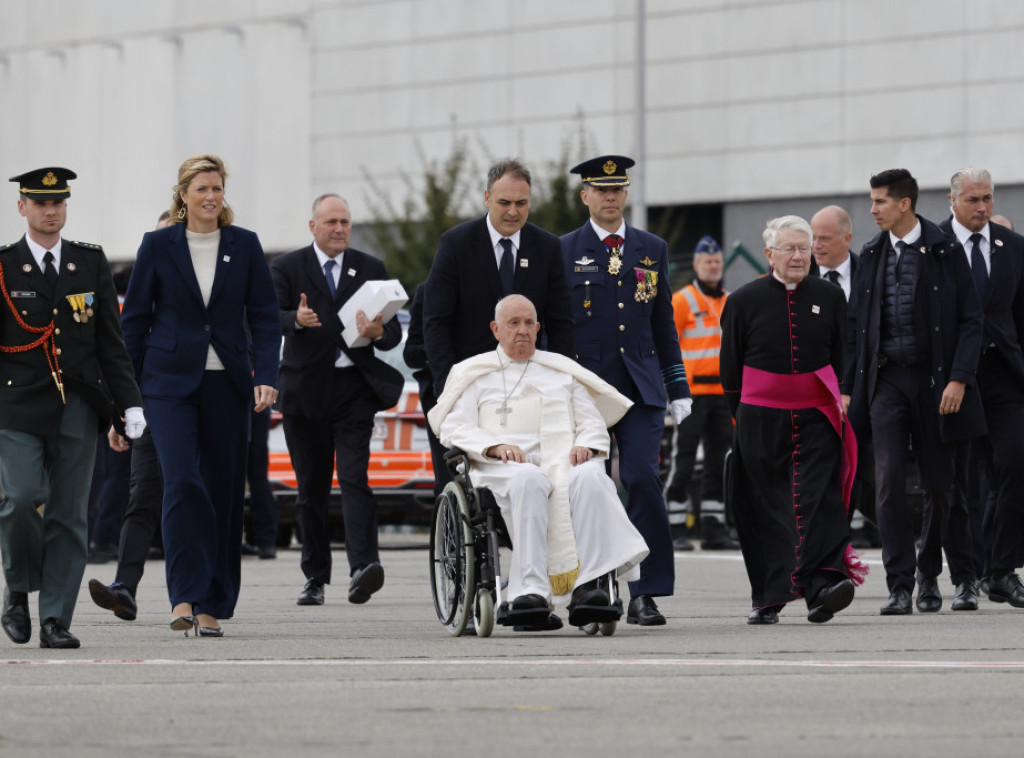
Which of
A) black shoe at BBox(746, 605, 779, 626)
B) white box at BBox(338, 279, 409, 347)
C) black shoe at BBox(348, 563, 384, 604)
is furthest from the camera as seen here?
white box at BBox(338, 279, 409, 347)

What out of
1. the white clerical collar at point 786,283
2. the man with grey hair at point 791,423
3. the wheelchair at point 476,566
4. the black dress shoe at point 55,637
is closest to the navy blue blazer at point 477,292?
the wheelchair at point 476,566

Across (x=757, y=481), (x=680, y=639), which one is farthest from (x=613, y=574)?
(x=757, y=481)

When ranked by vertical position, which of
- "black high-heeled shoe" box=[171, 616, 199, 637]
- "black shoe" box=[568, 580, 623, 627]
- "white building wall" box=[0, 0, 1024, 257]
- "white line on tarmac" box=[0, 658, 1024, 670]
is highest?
"white building wall" box=[0, 0, 1024, 257]

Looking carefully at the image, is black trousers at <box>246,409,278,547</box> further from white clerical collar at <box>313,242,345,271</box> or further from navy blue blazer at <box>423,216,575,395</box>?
navy blue blazer at <box>423,216,575,395</box>

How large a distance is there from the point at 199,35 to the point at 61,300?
1531 inches

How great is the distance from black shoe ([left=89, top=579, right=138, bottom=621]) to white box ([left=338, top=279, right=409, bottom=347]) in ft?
7.07

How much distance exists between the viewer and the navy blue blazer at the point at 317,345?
13234 mm

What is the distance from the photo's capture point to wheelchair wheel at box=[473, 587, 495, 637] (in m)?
10.1

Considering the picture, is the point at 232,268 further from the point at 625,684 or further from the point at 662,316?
the point at 625,684

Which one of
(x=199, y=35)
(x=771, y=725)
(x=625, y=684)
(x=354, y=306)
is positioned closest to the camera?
(x=771, y=725)

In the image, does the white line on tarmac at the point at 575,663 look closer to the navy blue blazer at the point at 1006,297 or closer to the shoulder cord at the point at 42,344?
the shoulder cord at the point at 42,344

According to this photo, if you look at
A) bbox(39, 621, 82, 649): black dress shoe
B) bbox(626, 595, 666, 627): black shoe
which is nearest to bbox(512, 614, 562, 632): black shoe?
bbox(626, 595, 666, 627): black shoe

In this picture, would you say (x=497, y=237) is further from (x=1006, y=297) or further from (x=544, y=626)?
(x=1006, y=297)

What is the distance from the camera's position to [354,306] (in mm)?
13211
